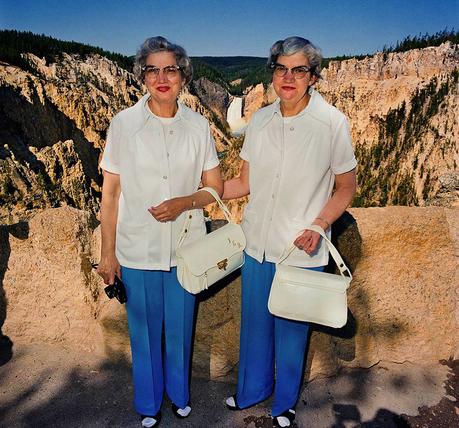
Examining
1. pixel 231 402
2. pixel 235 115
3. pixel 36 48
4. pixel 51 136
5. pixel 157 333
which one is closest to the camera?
pixel 157 333

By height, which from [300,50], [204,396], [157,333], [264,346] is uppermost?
[300,50]

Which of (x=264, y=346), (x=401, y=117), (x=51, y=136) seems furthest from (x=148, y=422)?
(x=401, y=117)

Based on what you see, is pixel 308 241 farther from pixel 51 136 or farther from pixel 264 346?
pixel 51 136

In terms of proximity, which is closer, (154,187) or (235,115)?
(154,187)

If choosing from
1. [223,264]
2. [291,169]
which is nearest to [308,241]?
[291,169]

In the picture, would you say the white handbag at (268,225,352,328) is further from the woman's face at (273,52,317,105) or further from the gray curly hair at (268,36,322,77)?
the gray curly hair at (268,36,322,77)

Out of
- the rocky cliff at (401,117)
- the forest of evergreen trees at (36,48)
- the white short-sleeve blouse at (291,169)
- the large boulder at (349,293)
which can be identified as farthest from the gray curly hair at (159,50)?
the forest of evergreen trees at (36,48)

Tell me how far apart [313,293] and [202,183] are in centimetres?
90

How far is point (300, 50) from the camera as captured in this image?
6.18ft

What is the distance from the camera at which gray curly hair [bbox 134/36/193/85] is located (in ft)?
6.36

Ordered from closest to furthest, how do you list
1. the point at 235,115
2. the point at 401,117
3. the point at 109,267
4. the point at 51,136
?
the point at 109,267 < the point at 51,136 < the point at 401,117 < the point at 235,115

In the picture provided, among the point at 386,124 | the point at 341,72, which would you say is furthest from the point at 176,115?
the point at 341,72

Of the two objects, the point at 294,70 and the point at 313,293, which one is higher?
the point at 294,70

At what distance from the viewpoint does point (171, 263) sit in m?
2.20
